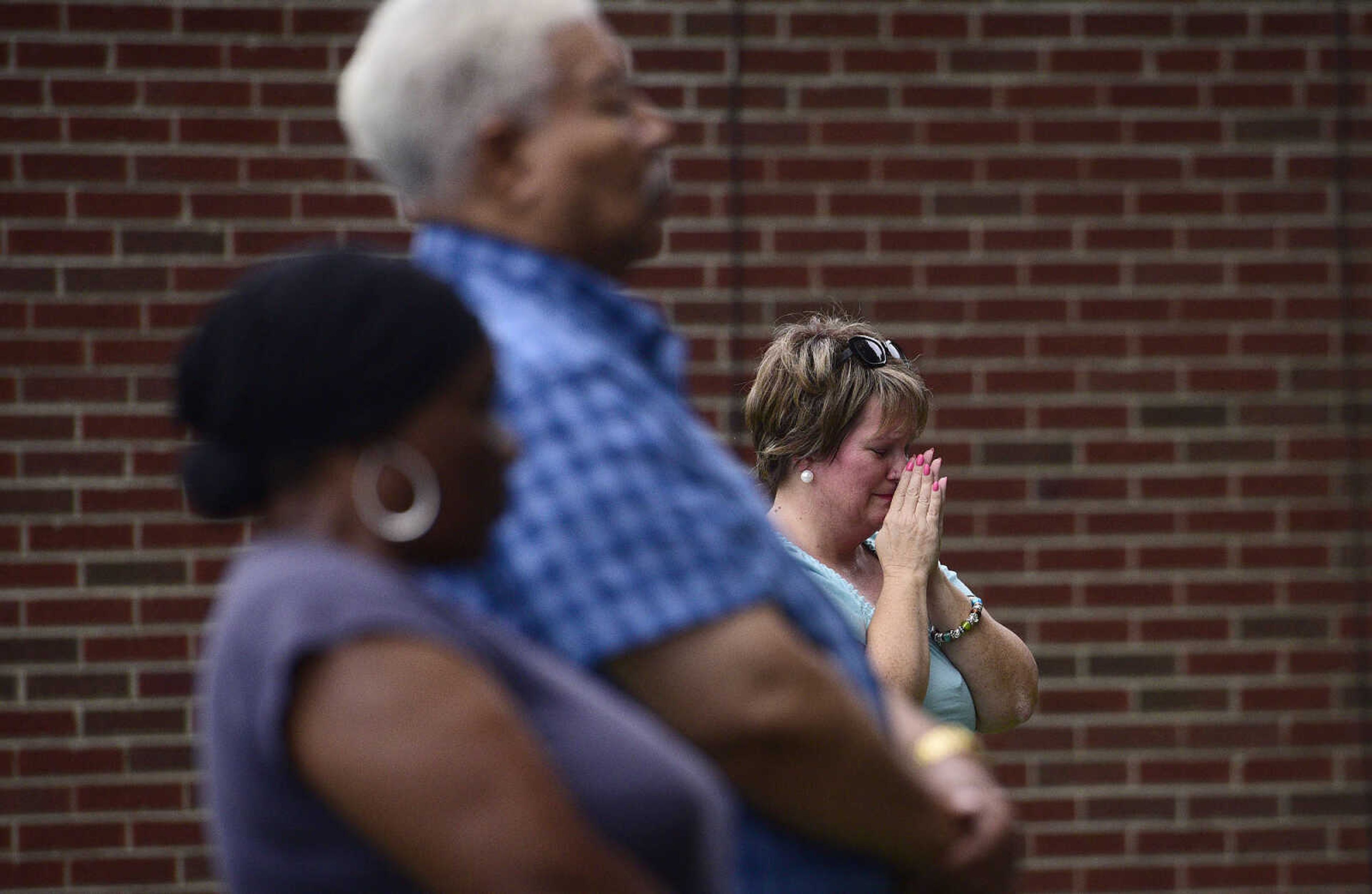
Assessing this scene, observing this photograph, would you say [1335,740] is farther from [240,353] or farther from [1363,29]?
[240,353]

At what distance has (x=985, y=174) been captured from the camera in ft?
15.8

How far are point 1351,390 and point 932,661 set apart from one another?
2.29m

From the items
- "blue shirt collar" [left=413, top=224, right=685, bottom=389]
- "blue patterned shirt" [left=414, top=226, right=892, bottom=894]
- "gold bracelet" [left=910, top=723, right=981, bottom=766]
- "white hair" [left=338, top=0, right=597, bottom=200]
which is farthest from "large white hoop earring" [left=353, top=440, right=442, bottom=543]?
"gold bracelet" [left=910, top=723, right=981, bottom=766]

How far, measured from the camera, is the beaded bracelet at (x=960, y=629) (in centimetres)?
314

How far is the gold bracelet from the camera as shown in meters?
1.68

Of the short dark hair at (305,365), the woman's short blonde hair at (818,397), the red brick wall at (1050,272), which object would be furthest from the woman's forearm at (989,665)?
the short dark hair at (305,365)

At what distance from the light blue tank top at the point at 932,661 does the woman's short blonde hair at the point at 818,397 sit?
19 centimetres

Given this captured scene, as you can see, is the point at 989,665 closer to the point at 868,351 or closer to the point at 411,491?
the point at 868,351

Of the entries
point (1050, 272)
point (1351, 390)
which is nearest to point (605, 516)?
point (1050, 272)

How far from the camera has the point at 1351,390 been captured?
4832mm

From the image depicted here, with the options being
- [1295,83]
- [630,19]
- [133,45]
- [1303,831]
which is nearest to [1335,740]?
[1303,831]

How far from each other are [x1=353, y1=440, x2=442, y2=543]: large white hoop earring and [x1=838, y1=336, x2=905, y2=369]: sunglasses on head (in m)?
2.00

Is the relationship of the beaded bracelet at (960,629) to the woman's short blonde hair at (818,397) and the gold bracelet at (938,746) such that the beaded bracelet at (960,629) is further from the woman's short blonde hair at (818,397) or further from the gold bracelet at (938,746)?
the gold bracelet at (938,746)

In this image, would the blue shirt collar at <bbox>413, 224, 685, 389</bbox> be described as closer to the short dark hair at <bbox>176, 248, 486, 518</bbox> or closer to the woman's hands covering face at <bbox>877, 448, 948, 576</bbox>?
the short dark hair at <bbox>176, 248, 486, 518</bbox>
